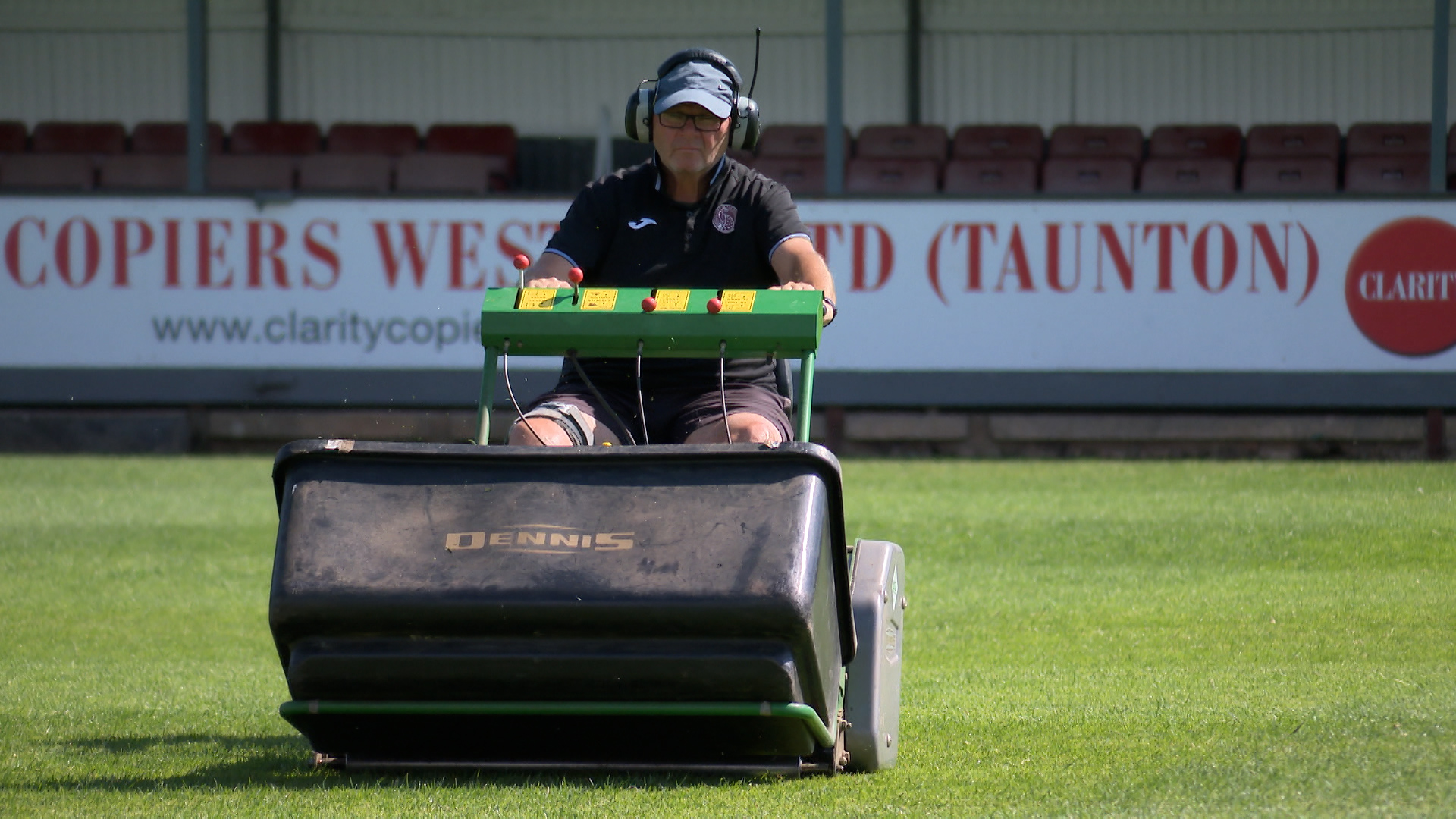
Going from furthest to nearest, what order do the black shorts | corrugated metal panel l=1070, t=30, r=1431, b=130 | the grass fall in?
corrugated metal panel l=1070, t=30, r=1431, b=130 → the black shorts → the grass

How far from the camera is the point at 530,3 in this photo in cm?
2178

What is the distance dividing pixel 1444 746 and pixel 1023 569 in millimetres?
4346

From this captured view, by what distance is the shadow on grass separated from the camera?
13.6ft

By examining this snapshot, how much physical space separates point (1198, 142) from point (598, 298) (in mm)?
13845

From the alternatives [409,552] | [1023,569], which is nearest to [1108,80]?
[1023,569]

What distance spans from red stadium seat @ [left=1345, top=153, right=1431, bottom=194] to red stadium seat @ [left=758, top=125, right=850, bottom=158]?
4853mm

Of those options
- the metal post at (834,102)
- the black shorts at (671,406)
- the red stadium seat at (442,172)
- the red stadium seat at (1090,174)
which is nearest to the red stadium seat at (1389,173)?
the red stadium seat at (1090,174)

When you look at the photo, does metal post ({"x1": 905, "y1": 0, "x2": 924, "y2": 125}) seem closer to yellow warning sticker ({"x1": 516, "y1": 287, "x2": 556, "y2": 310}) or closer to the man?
the man

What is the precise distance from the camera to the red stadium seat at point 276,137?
18641mm

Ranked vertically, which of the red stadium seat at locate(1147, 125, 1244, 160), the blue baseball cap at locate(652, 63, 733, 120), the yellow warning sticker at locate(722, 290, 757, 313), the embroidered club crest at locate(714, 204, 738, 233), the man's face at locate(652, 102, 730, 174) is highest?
the red stadium seat at locate(1147, 125, 1244, 160)

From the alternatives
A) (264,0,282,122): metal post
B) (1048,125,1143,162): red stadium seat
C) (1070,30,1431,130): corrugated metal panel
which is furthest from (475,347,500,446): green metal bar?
(264,0,282,122): metal post

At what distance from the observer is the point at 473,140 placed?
18.9 m

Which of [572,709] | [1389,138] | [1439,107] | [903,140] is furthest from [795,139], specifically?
[572,709]

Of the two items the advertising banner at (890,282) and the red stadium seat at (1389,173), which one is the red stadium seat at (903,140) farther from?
the red stadium seat at (1389,173)
